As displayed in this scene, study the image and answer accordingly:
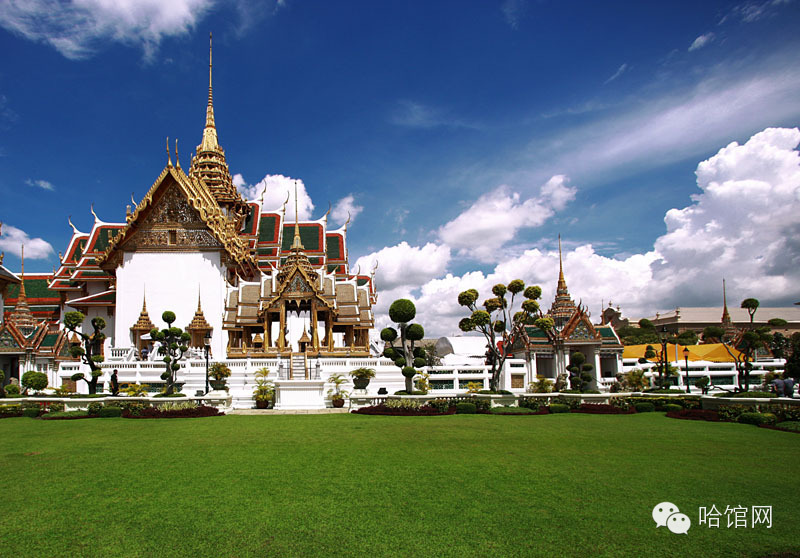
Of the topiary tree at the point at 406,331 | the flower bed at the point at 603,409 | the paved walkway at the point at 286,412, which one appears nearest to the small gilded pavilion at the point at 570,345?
the topiary tree at the point at 406,331

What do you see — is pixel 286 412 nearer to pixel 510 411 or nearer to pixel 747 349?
pixel 510 411

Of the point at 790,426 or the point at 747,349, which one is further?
the point at 747,349

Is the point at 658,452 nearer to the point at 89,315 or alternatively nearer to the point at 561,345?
the point at 561,345

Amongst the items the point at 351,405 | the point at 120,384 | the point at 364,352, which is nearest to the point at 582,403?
the point at 351,405

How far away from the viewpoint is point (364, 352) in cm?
2528

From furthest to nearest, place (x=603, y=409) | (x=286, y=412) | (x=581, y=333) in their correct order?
(x=581, y=333) < (x=603, y=409) < (x=286, y=412)

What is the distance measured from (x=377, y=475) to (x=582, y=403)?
12.0 meters

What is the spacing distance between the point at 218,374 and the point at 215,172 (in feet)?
77.5

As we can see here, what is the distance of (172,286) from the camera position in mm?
31031

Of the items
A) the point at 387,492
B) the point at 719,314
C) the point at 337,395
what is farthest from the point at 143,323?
the point at 719,314

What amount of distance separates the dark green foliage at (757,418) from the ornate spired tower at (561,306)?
1523 centimetres

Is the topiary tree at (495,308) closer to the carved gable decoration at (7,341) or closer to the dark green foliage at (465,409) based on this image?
the dark green foliage at (465,409)

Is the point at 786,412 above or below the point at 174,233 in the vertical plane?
below

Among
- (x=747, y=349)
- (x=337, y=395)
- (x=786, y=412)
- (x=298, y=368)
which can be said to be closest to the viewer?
(x=786, y=412)
